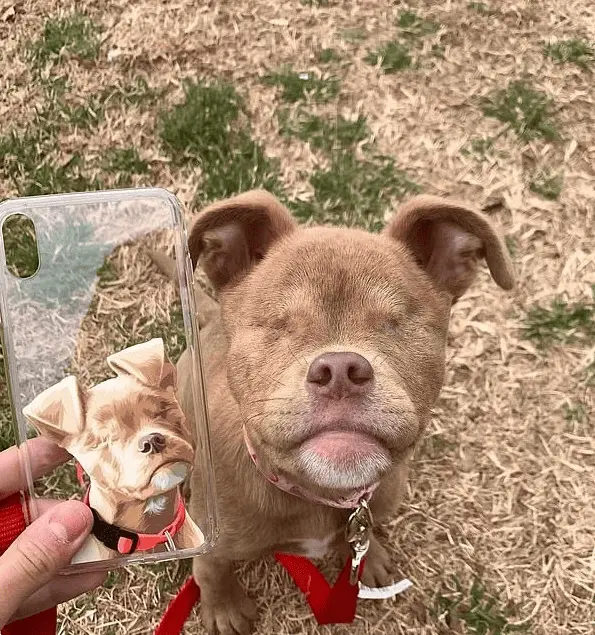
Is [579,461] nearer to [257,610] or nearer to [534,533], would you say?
[534,533]

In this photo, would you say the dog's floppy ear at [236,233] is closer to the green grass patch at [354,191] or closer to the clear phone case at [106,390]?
the clear phone case at [106,390]

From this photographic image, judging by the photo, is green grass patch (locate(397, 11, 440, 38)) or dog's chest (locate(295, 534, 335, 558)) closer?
dog's chest (locate(295, 534, 335, 558))

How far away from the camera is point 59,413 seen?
243 cm

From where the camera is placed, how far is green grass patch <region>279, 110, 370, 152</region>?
14.5 ft

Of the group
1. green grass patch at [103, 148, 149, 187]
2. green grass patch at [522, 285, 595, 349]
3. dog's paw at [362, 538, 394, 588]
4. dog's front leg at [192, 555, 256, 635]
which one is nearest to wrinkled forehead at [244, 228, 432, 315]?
dog's front leg at [192, 555, 256, 635]

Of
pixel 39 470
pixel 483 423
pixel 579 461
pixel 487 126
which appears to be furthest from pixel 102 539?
pixel 487 126

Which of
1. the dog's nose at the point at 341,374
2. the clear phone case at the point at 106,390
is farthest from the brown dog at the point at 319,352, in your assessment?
the clear phone case at the point at 106,390

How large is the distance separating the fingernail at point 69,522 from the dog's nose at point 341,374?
2.78ft

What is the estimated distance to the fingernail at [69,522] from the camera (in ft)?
7.06

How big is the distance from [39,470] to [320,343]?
1169 millimetres

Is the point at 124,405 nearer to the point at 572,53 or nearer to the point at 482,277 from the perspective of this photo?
the point at 482,277

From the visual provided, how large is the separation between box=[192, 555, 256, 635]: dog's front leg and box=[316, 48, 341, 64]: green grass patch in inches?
119

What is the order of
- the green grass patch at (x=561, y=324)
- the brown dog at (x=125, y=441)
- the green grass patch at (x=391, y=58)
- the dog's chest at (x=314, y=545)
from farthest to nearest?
the green grass patch at (x=391, y=58) < the green grass patch at (x=561, y=324) < the dog's chest at (x=314, y=545) < the brown dog at (x=125, y=441)

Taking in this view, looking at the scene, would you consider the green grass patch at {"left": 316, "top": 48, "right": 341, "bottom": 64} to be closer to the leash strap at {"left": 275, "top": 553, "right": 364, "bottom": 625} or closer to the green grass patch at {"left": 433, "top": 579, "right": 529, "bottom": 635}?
the leash strap at {"left": 275, "top": 553, "right": 364, "bottom": 625}
